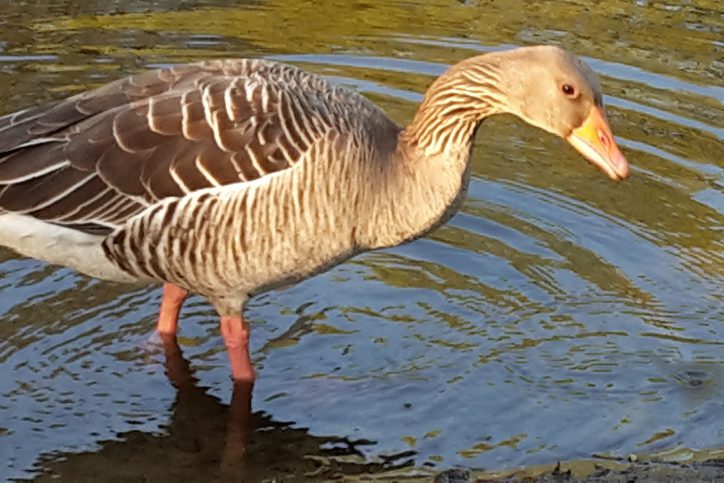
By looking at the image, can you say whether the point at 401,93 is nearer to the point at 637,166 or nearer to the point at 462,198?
the point at 637,166

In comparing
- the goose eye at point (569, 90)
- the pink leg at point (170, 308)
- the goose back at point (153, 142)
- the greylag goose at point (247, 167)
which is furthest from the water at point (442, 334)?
the goose eye at point (569, 90)

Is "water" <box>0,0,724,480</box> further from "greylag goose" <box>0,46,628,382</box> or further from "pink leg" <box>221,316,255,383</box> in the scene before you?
"greylag goose" <box>0,46,628,382</box>

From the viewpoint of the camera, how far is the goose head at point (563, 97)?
725cm

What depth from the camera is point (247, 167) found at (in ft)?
24.2

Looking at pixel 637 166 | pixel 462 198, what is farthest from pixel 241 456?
pixel 637 166

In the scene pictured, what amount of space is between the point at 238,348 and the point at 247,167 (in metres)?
1.27

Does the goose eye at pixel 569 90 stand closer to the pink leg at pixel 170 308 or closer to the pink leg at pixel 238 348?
the pink leg at pixel 238 348

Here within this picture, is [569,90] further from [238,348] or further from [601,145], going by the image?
[238,348]

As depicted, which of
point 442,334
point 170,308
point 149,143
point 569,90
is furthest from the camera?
point 442,334

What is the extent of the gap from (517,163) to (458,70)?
150 inches

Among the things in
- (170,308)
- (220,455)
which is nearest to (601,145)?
(220,455)

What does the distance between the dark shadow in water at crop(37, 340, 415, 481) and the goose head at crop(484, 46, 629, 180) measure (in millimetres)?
2030

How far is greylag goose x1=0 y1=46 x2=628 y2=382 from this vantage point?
7.37 metres

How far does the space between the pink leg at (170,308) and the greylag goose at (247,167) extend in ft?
1.91
